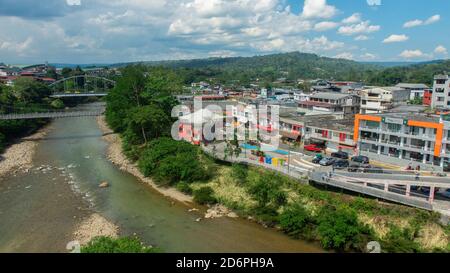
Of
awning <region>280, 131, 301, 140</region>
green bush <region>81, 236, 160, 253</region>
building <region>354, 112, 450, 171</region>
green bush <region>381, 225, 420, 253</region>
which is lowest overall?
green bush <region>381, 225, 420, 253</region>

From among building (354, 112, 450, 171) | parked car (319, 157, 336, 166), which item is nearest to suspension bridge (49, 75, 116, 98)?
parked car (319, 157, 336, 166)

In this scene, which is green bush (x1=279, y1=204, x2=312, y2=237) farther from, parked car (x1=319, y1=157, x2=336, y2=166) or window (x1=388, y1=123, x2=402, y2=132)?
window (x1=388, y1=123, x2=402, y2=132)

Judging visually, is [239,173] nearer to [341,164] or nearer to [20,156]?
[341,164]

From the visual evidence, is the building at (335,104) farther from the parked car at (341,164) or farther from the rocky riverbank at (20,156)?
the rocky riverbank at (20,156)

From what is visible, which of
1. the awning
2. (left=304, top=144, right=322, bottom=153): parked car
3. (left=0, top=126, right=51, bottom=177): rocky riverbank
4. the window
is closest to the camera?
the window

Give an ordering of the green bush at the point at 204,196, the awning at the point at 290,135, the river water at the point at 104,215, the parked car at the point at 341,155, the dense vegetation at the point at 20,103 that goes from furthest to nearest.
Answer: the dense vegetation at the point at 20,103, the awning at the point at 290,135, the parked car at the point at 341,155, the green bush at the point at 204,196, the river water at the point at 104,215

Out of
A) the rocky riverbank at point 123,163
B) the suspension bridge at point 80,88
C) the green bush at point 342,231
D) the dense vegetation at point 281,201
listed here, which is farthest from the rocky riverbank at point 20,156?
the green bush at point 342,231
